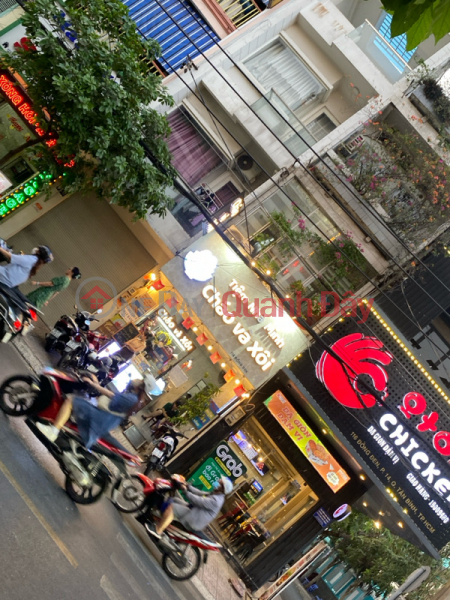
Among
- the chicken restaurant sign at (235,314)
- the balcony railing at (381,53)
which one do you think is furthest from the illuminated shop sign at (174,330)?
the balcony railing at (381,53)

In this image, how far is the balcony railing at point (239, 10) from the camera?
15125 millimetres

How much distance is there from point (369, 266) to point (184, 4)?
381 inches

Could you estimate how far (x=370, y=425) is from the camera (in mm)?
13289

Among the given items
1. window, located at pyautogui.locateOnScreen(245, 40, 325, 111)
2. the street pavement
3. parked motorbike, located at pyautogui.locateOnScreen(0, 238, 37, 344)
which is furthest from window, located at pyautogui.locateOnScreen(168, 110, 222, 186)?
the street pavement

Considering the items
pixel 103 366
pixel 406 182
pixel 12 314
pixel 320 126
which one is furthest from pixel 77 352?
pixel 320 126

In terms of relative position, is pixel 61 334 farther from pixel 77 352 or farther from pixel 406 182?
pixel 406 182

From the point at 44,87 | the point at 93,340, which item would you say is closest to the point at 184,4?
the point at 44,87

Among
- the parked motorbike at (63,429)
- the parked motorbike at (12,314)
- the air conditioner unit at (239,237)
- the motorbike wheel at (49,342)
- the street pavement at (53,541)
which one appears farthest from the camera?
the air conditioner unit at (239,237)

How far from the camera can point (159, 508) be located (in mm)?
8156

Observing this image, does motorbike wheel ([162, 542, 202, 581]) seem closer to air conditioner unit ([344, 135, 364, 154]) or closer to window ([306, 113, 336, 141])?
air conditioner unit ([344, 135, 364, 154])

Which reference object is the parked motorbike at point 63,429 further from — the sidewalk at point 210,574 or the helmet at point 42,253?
the helmet at point 42,253

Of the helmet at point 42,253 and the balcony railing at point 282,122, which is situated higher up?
the balcony railing at point 282,122

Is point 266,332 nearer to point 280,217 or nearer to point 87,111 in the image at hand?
point 280,217

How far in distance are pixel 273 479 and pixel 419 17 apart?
14.9 meters
